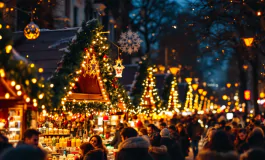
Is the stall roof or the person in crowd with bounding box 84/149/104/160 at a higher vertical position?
the stall roof

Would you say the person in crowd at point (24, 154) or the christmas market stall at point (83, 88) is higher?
the christmas market stall at point (83, 88)

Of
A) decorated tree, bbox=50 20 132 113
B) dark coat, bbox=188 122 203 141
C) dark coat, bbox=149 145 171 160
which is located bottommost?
dark coat, bbox=149 145 171 160

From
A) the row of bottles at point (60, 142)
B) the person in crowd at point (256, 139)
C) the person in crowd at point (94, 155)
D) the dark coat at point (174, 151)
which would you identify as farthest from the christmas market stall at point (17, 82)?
the row of bottles at point (60, 142)

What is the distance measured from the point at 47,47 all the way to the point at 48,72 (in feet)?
5.64

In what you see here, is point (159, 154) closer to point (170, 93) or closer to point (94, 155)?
point (94, 155)

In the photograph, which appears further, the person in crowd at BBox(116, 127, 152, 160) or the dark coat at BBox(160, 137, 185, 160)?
the dark coat at BBox(160, 137, 185, 160)

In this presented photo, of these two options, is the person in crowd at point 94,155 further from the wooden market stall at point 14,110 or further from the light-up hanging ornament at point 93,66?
the light-up hanging ornament at point 93,66

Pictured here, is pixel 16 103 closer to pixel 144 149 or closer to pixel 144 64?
pixel 144 149

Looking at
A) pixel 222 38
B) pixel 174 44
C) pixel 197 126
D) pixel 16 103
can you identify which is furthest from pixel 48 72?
pixel 174 44

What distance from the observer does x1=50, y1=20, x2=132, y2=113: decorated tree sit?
1472 centimetres

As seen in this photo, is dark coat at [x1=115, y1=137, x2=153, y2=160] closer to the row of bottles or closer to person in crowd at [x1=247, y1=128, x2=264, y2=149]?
person in crowd at [x1=247, y1=128, x2=264, y2=149]

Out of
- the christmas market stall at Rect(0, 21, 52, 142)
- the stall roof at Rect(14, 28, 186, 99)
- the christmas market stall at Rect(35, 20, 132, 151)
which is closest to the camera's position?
the christmas market stall at Rect(0, 21, 52, 142)

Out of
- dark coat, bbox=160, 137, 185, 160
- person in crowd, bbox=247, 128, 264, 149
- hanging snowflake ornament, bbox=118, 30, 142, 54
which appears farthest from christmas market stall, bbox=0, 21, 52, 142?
hanging snowflake ornament, bbox=118, 30, 142, 54

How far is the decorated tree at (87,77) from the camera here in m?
14.7
